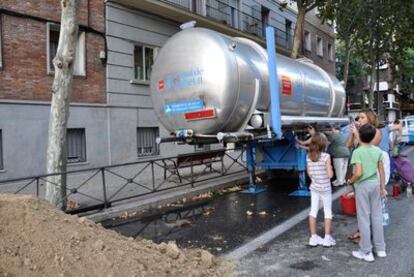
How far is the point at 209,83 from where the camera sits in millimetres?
7176

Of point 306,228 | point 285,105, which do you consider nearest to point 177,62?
point 285,105

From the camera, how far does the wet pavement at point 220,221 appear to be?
612cm

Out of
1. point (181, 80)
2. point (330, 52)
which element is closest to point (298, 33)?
point (181, 80)

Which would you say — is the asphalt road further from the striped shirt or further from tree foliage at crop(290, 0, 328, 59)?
tree foliage at crop(290, 0, 328, 59)

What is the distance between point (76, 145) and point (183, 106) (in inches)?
260

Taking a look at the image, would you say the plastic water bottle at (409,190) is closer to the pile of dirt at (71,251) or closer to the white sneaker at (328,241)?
the white sneaker at (328,241)

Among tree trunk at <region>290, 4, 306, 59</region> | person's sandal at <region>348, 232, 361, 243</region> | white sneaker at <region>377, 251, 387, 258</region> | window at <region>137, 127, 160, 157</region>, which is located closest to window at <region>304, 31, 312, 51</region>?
tree trunk at <region>290, 4, 306, 59</region>

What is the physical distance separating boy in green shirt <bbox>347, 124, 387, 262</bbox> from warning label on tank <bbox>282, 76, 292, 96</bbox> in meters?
3.65

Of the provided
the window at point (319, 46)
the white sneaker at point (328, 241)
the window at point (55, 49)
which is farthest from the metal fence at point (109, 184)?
the window at point (319, 46)

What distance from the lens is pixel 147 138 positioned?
1566 cm

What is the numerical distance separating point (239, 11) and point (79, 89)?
1119 cm

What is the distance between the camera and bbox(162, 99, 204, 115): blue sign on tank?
7359 millimetres

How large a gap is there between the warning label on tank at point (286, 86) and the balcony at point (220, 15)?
302 inches

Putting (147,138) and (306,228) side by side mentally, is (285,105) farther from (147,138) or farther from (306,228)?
(147,138)
